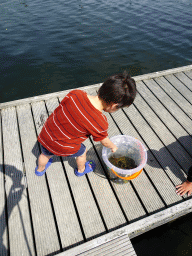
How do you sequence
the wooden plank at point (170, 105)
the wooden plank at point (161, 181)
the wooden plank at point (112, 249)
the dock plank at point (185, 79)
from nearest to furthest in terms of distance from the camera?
1. the wooden plank at point (112, 249)
2. the wooden plank at point (161, 181)
3. the wooden plank at point (170, 105)
4. the dock plank at point (185, 79)

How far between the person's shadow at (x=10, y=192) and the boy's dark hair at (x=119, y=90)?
1.64m

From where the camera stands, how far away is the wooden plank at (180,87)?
3481 millimetres

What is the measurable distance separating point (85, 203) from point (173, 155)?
4.80 feet

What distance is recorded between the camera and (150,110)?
3.21 m

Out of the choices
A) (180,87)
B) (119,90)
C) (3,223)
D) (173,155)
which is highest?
(119,90)

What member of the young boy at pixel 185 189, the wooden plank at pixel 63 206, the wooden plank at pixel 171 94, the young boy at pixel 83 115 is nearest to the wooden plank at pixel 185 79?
the wooden plank at pixel 171 94

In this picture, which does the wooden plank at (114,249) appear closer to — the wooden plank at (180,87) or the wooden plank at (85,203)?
the wooden plank at (85,203)

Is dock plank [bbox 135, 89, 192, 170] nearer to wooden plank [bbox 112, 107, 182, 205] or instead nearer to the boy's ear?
wooden plank [bbox 112, 107, 182, 205]

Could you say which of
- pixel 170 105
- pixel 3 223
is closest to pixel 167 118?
pixel 170 105

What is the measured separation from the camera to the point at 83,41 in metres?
6.41

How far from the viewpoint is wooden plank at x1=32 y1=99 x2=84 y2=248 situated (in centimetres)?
191

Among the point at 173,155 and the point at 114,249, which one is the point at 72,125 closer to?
the point at 114,249

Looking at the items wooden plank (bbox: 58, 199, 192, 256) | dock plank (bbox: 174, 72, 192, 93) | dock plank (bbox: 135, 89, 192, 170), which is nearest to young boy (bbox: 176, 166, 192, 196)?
wooden plank (bbox: 58, 199, 192, 256)

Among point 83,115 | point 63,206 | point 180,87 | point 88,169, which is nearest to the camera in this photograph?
point 83,115
